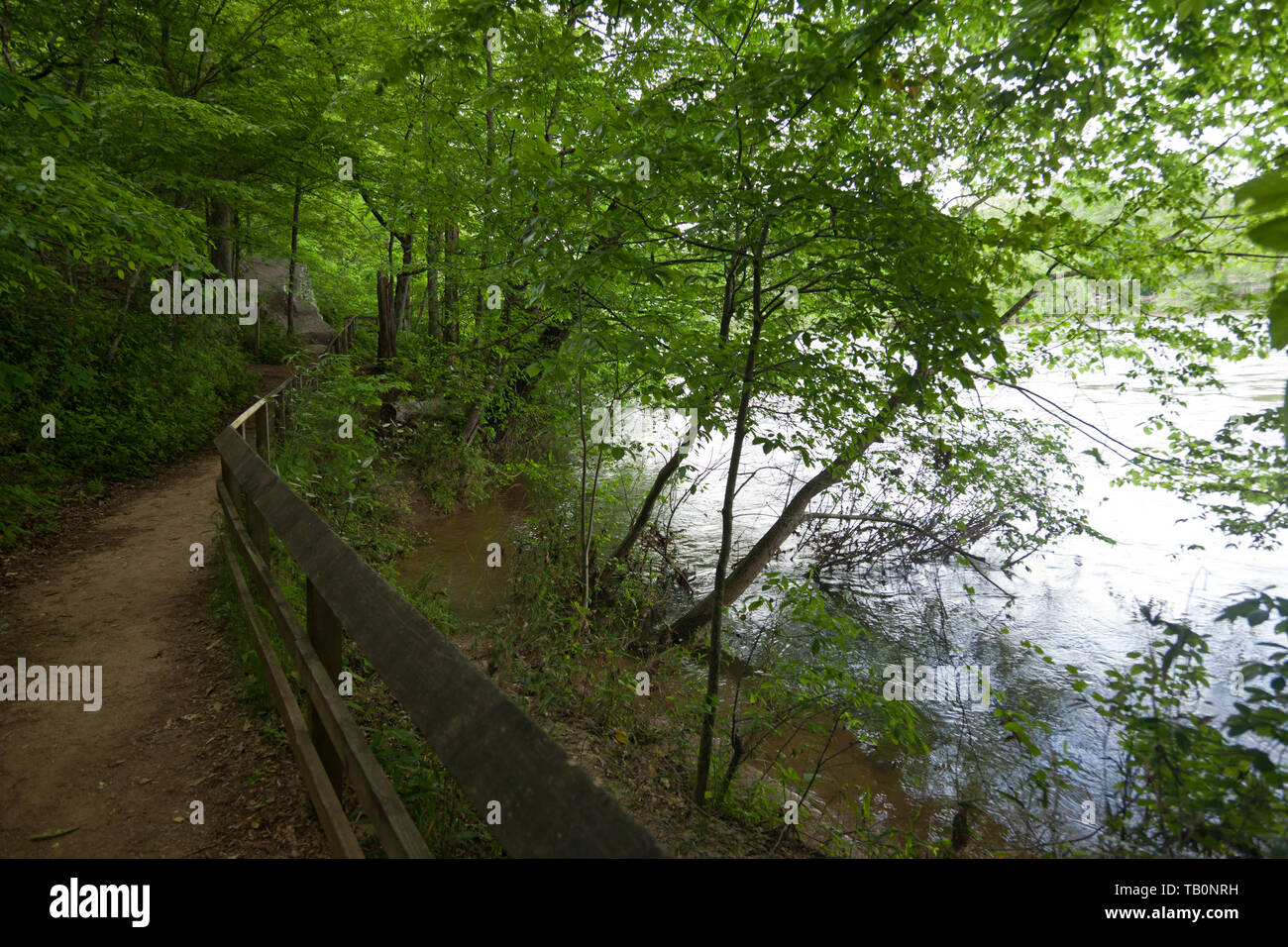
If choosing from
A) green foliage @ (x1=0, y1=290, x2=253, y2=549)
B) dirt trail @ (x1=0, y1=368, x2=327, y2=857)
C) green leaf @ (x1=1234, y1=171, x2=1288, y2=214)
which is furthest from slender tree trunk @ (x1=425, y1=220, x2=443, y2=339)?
green leaf @ (x1=1234, y1=171, x2=1288, y2=214)

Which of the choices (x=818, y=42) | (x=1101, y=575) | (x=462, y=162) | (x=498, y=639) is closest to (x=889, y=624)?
(x=1101, y=575)

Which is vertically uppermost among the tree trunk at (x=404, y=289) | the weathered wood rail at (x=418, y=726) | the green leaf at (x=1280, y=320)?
the tree trunk at (x=404, y=289)

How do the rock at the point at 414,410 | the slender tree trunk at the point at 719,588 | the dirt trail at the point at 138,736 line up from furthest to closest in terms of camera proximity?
the rock at the point at 414,410, the slender tree trunk at the point at 719,588, the dirt trail at the point at 138,736

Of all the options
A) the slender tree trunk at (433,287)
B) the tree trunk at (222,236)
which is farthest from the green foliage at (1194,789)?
the tree trunk at (222,236)

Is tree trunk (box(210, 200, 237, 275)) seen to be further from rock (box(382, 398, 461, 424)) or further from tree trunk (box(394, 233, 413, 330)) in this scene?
rock (box(382, 398, 461, 424))

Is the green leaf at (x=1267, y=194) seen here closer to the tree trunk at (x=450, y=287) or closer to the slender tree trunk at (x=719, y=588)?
the slender tree trunk at (x=719, y=588)

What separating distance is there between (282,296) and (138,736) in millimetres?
22396

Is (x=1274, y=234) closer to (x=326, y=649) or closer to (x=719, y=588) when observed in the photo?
(x=326, y=649)

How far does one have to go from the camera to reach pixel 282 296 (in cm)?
2236

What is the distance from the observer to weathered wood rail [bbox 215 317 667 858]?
4.16 ft

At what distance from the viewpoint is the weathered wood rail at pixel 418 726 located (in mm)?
1267

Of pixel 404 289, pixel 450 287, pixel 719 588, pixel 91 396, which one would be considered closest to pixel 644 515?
pixel 719 588

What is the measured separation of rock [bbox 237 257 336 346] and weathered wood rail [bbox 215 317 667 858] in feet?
68.1

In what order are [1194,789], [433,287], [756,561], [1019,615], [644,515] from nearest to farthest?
[1194,789] < [644,515] < [756,561] < [1019,615] < [433,287]
